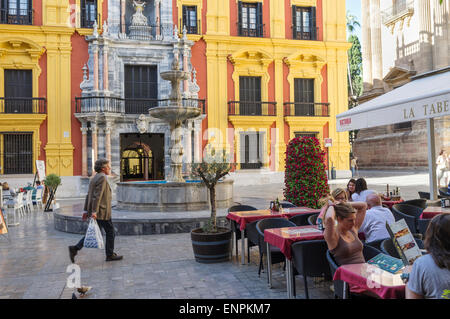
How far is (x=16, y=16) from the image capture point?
18547mm

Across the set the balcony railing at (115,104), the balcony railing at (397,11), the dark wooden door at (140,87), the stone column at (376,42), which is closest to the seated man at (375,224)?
the balcony railing at (115,104)

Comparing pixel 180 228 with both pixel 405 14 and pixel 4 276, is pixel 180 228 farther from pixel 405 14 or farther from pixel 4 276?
pixel 405 14

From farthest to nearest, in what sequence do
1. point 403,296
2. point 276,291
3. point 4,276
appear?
point 4,276 → point 276,291 → point 403,296

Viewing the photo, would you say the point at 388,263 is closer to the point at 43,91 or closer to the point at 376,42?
the point at 43,91

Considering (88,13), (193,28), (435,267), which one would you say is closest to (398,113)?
(435,267)

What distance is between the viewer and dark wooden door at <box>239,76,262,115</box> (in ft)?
68.7

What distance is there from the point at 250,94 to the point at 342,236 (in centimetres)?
1831

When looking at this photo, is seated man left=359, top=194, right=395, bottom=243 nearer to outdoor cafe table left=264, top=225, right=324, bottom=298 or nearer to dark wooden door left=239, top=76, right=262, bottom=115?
outdoor cafe table left=264, top=225, right=324, bottom=298

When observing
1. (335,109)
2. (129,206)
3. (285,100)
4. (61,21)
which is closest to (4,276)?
(129,206)

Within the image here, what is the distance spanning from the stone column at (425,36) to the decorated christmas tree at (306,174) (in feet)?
65.7

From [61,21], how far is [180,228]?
600 inches

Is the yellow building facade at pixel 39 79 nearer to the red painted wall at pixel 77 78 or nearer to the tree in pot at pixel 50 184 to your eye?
the red painted wall at pixel 77 78

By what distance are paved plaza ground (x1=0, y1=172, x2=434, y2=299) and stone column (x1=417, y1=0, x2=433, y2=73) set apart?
22964mm

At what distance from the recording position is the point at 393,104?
5.50 m
